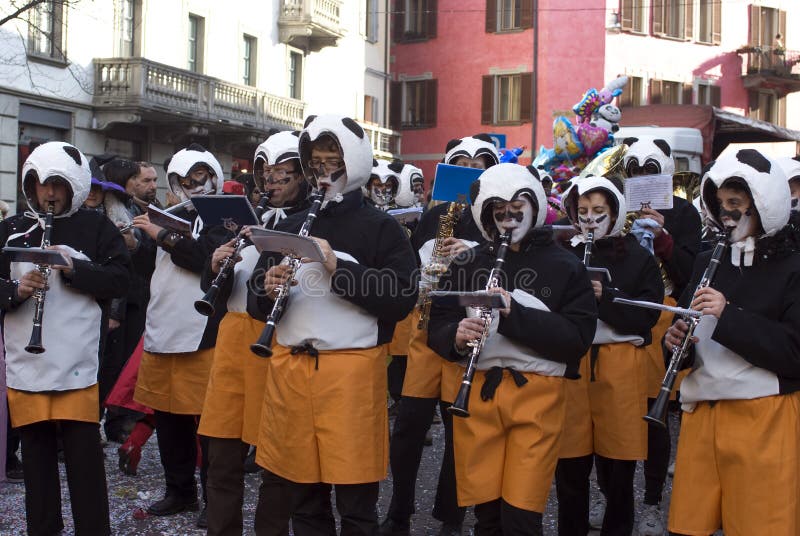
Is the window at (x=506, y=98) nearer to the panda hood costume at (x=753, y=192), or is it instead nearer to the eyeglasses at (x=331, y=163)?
the eyeglasses at (x=331, y=163)

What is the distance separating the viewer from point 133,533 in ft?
19.4

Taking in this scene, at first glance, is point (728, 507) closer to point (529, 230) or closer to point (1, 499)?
point (529, 230)

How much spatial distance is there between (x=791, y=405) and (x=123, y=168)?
537 centimetres

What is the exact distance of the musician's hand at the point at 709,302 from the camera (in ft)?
13.3

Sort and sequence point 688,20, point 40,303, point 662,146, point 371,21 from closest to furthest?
point 40,303
point 662,146
point 371,21
point 688,20

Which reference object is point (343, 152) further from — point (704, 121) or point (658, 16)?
point (658, 16)

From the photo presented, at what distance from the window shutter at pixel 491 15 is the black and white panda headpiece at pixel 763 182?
101 feet

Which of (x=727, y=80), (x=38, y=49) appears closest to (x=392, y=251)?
(x=38, y=49)

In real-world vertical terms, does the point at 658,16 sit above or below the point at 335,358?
above

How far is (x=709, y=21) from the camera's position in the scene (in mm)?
35938

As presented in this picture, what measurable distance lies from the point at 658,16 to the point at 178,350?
31.2 m

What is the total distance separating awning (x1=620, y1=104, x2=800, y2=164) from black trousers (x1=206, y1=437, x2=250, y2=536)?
16285mm

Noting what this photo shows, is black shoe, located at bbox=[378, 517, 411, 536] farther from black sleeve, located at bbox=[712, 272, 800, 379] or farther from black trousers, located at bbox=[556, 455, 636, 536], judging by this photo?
black sleeve, located at bbox=[712, 272, 800, 379]

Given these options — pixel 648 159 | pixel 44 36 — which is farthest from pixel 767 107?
pixel 648 159
